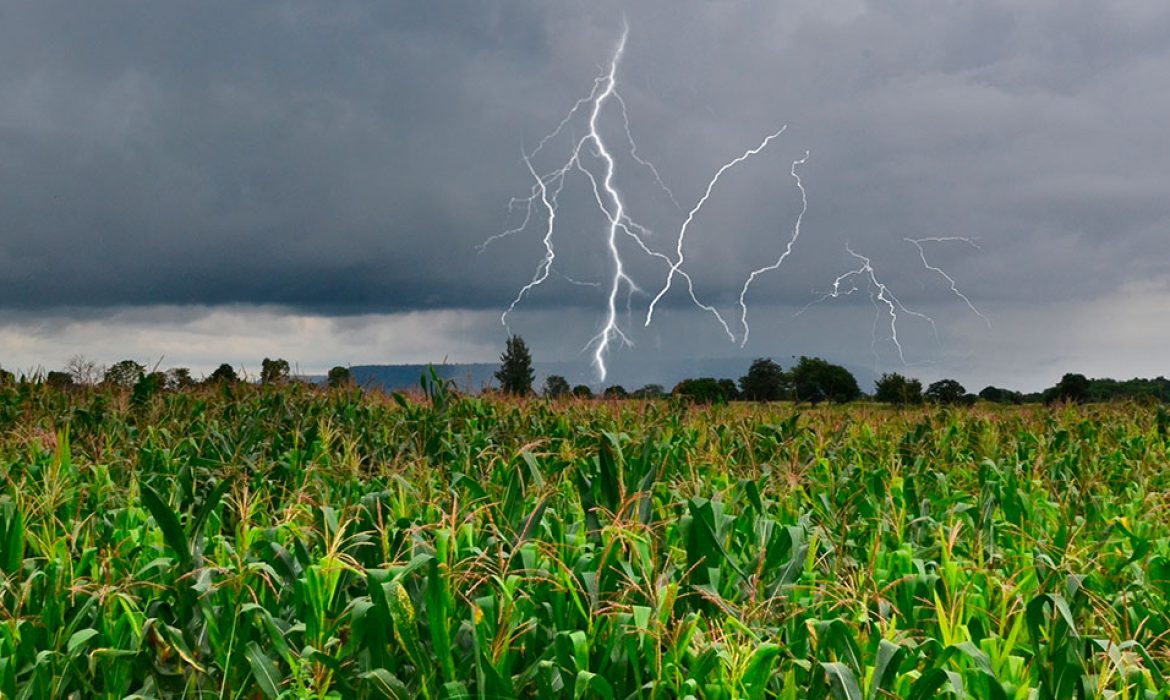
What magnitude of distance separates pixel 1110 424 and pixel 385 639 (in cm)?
1229

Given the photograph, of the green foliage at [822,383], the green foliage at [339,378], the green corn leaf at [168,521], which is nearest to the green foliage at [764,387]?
the green foliage at [822,383]

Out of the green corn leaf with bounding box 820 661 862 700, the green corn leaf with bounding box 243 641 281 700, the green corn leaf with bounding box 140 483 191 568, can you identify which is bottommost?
the green corn leaf with bounding box 243 641 281 700

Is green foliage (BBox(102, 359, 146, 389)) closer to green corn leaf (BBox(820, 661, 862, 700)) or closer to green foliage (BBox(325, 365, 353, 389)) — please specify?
green foliage (BBox(325, 365, 353, 389))

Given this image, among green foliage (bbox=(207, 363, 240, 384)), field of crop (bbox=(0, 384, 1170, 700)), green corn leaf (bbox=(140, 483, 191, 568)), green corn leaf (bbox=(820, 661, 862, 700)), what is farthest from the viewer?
green foliage (bbox=(207, 363, 240, 384))

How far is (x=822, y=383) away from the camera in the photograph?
52.5 ft

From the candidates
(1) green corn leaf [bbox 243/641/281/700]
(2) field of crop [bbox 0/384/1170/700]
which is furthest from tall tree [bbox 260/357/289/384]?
(1) green corn leaf [bbox 243/641/281/700]

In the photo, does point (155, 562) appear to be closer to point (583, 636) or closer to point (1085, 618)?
point (583, 636)

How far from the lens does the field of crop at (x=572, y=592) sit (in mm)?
3000

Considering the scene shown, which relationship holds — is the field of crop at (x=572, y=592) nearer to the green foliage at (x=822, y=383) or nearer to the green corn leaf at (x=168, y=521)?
the green corn leaf at (x=168, y=521)

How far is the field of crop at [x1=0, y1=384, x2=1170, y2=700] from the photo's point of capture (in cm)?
300

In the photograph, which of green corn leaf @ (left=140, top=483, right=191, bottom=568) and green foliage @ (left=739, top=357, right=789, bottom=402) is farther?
green foliage @ (left=739, top=357, right=789, bottom=402)

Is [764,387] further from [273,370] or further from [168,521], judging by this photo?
[168,521]

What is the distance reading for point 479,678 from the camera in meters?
2.76

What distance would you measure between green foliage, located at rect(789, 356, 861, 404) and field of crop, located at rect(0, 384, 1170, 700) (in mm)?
6994
